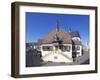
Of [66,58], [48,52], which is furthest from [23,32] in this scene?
[66,58]

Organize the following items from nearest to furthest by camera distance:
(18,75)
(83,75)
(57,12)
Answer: (18,75) → (57,12) → (83,75)

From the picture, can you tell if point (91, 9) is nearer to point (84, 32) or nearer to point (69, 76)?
point (84, 32)

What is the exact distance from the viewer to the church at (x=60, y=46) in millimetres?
2066

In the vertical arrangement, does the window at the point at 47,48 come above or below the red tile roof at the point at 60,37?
below

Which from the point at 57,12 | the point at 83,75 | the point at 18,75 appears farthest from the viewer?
the point at 83,75

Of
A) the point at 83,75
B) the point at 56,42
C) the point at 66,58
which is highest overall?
the point at 56,42

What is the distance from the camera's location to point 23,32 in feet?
6.49

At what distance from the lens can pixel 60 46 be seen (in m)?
2.12

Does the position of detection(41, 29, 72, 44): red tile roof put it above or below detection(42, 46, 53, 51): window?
above

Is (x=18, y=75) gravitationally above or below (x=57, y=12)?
below

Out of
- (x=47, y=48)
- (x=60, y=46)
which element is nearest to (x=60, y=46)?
(x=60, y=46)

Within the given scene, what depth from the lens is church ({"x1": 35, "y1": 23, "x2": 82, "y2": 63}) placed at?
2066 millimetres

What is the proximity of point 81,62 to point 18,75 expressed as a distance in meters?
0.56

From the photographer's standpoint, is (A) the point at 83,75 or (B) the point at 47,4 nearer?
(B) the point at 47,4
